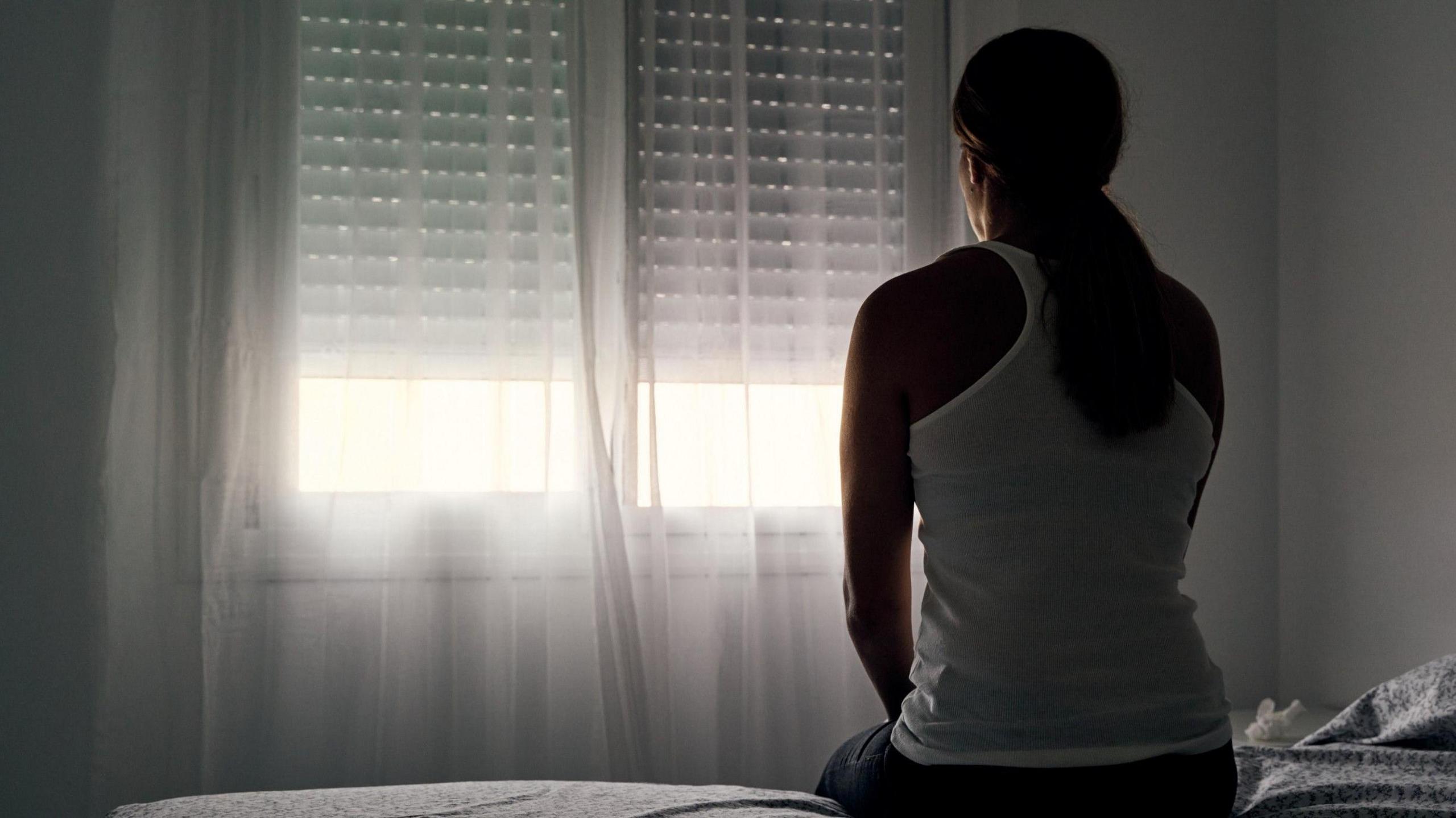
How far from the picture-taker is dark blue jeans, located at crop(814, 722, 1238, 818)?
0.86m

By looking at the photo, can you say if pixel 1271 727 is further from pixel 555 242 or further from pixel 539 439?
pixel 555 242

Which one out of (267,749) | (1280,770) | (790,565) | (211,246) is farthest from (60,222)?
(1280,770)

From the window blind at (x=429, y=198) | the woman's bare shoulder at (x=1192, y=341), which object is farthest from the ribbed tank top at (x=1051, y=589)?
the window blind at (x=429, y=198)

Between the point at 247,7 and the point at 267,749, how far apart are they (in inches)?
55.9

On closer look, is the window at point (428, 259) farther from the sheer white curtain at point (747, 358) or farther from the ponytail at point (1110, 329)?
the ponytail at point (1110, 329)

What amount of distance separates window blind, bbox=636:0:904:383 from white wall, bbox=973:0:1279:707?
0.48 meters

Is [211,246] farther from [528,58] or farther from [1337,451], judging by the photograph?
[1337,451]

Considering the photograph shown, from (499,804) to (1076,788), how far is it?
0.62 meters

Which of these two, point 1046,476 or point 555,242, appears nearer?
point 1046,476

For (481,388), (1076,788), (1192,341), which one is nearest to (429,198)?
(481,388)

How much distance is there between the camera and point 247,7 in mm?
2035

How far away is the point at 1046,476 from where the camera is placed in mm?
876

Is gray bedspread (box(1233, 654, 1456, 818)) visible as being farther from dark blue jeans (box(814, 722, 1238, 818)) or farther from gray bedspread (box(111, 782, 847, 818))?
→ gray bedspread (box(111, 782, 847, 818))

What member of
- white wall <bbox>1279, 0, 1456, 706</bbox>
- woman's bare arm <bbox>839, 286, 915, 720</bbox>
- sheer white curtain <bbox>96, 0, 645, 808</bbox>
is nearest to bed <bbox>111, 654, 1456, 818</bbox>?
woman's bare arm <bbox>839, 286, 915, 720</bbox>
